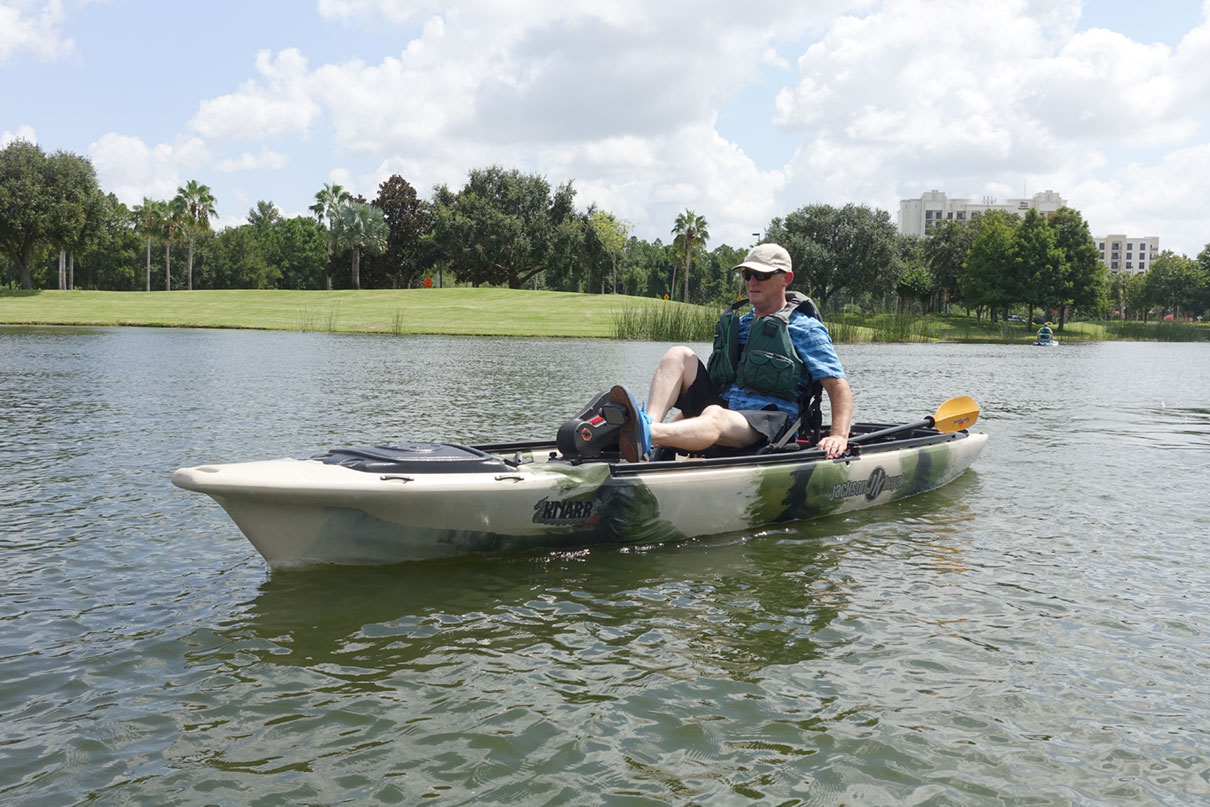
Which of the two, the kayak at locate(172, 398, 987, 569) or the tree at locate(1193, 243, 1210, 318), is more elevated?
the tree at locate(1193, 243, 1210, 318)

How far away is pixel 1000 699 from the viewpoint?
443cm

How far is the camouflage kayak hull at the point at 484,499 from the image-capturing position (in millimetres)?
5398

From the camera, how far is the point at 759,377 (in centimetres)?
730

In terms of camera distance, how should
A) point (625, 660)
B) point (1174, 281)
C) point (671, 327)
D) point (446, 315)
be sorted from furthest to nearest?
point (1174, 281) < point (446, 315) < point (671, 327) < point (625, 660)

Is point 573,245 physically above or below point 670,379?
above

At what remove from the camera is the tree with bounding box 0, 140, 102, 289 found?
5669cm

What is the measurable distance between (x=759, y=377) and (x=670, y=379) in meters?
0.75

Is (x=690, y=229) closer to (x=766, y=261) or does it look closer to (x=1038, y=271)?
(x=1038, y=271)

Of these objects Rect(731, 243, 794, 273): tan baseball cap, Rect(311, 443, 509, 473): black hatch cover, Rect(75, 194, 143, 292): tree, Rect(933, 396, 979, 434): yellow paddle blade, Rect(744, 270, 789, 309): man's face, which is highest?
Rect(75, 194, 143, 292): tree

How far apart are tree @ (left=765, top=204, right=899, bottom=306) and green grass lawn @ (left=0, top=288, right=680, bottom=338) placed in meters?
17.8

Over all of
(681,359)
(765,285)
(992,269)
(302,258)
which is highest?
(302,258)

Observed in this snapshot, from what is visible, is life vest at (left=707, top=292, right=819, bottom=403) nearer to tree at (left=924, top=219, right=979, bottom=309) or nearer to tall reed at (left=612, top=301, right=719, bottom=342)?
tall reed at (left=612, top=301, right=719, bottom=342)

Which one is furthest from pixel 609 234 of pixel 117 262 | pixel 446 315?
pixel 117 262

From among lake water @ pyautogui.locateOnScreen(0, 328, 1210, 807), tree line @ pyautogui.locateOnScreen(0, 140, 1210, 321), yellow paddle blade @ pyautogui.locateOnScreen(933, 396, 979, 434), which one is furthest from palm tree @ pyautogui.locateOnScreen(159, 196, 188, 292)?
yellow paddle blade @ pyautogui.locateOnScreen(933, 396, 979, 434)
